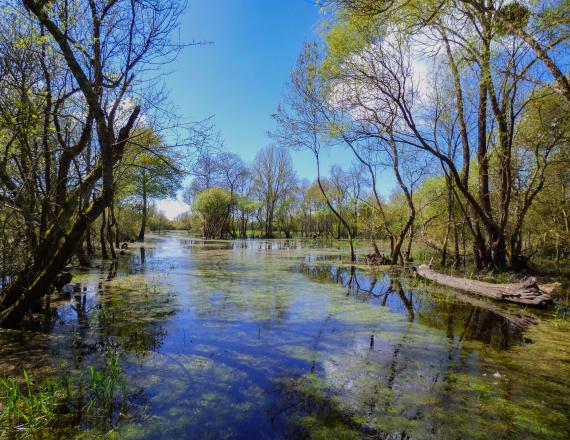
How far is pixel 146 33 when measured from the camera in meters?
5.29

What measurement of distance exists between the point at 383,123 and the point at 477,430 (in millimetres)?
11084

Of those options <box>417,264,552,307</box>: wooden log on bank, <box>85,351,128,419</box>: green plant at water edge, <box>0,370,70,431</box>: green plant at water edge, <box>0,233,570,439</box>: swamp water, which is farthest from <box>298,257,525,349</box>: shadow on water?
<box>0,370,70,431</box>: green plant at water edge

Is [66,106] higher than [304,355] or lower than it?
higher

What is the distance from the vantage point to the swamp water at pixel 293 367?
9.68ft

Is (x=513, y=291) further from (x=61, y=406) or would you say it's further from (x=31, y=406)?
(x=31, y=406)

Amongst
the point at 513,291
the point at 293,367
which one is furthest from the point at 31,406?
the point at 513,291

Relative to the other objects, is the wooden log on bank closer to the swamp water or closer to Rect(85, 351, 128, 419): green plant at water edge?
the swamp water

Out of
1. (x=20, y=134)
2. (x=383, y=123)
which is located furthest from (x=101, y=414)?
(x=383, y=123)

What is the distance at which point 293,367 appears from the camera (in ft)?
13.7

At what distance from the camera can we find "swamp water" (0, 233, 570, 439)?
2.95 metres

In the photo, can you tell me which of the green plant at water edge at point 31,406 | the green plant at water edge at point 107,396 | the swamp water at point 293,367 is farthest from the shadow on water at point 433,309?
the green plant at water edge at point 31,406

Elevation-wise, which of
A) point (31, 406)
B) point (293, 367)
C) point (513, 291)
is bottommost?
point (293, 367)

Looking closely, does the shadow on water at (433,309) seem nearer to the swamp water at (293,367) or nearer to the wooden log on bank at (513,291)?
the swamp water at (293,367)

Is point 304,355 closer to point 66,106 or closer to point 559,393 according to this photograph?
point 559,393
